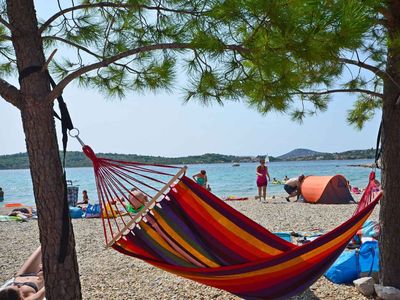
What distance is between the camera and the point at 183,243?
225 centimetres

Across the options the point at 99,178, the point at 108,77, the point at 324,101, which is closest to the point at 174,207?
the point at 99,178

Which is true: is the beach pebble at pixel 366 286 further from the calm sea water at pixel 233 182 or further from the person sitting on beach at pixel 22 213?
the person sitting on beach at pixel 22 213

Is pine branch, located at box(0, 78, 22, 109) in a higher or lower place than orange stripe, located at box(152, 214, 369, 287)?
higher

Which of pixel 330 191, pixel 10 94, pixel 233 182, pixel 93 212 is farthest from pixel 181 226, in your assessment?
pixel 233 182

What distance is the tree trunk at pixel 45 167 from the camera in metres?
2.08

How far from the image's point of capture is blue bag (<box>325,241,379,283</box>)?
319 cm

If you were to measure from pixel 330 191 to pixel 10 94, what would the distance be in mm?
8100

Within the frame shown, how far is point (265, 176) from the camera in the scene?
378 inches

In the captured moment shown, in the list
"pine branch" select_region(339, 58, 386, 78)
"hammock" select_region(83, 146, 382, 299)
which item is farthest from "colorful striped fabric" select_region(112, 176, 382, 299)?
"pine branch" select_region(339, 58, 386, 78)

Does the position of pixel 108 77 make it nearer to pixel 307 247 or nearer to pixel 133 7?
pixel 133 7

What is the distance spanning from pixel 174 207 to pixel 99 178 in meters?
0.38

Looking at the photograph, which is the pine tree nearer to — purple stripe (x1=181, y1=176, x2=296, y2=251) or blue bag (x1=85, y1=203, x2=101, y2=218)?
purple stripe (x1=181, y1=176, x2=296, y2=251)

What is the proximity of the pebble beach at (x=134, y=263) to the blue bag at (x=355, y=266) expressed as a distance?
0.26 ft

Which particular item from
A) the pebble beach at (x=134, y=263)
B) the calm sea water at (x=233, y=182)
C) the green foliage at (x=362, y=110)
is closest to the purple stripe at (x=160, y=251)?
the pebble beach at (x=134, y=263)
